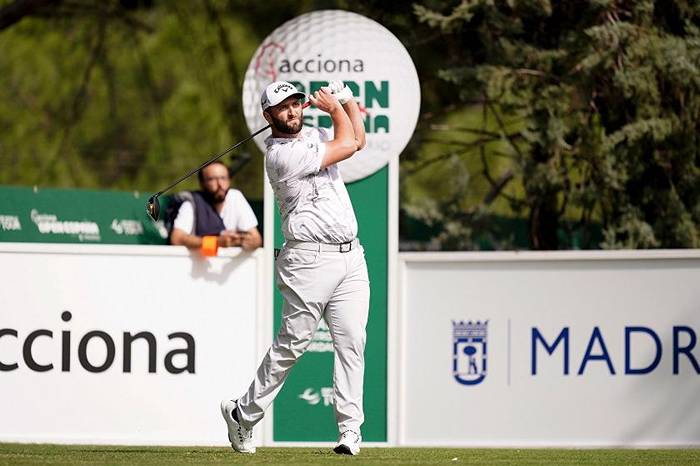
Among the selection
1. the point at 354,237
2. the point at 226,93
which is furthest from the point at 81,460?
the point at 226,93

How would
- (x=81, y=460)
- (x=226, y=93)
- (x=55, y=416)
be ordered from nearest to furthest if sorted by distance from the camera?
(x=81, y=460) → (x=55, y=416) → (x=226, y=93)

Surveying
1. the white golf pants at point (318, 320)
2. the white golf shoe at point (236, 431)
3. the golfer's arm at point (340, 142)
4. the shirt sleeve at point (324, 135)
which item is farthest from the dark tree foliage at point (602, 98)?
the white golf shoe at point (236, 431)

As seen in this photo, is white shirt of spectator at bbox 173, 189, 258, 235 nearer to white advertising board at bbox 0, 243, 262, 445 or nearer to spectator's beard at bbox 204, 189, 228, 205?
spectator's beard at bbox 204, 189, 228, 205

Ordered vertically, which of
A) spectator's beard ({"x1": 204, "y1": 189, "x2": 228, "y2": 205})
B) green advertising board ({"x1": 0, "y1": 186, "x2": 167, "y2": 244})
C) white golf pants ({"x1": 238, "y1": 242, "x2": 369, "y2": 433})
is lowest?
white golf pants ({"x1": 238, "y1": 242, "x2": 369, "y2": 433})

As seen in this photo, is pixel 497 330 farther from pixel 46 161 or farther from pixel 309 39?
pixel 46 161

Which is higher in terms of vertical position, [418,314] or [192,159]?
[192,159]

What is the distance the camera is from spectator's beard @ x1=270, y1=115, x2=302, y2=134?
313 inches

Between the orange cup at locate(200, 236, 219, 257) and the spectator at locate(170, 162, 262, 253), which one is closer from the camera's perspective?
the orange cup at locate(200, 236, 219, 257)

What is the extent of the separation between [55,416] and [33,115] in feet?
35.5

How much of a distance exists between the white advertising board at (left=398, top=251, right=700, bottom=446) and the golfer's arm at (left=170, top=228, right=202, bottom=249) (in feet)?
4.30

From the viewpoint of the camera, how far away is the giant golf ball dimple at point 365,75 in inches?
380

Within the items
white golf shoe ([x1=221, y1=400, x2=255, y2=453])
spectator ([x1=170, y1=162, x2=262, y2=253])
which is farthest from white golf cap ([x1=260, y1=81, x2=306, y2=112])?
spectator ([x1=170, y1=162, x2=262, y2=253])

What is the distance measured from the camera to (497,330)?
962 centimetres

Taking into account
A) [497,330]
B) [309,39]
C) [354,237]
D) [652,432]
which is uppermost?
[309,39]
